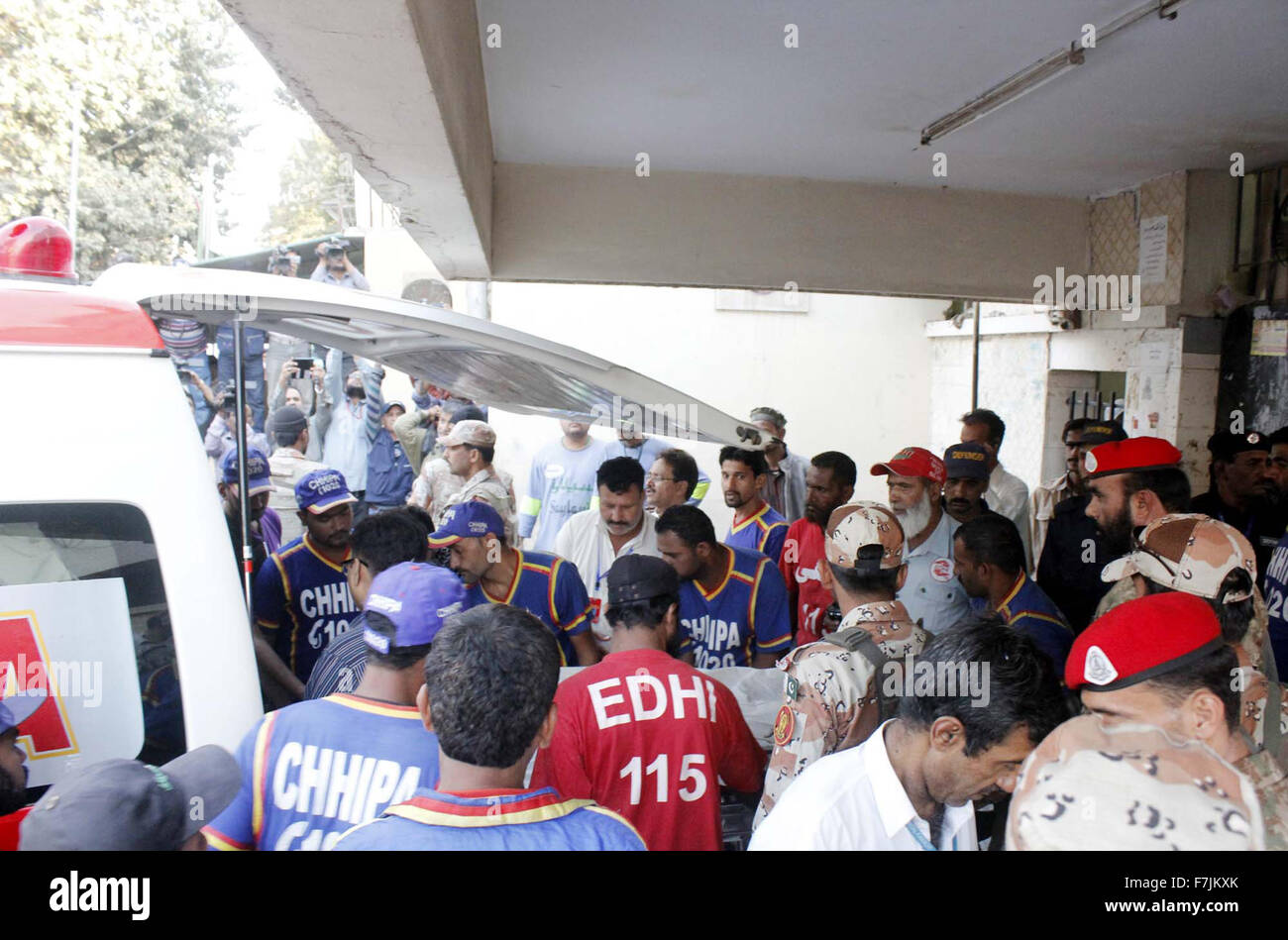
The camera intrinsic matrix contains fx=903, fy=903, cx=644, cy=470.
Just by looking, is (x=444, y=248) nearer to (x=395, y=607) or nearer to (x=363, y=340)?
(x=363, y=340)

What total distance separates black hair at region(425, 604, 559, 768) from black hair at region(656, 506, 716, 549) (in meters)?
1.92

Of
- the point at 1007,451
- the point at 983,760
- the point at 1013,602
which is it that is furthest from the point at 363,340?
the point at 1007,451

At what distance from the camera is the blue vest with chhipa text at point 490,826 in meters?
1.43

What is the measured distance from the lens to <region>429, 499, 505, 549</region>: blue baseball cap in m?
3.37

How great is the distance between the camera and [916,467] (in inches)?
168

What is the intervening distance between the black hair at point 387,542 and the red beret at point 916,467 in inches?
87.2

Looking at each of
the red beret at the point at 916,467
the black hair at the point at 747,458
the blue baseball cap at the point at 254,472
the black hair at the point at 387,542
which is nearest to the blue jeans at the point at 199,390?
the blue baseball cap at the point at 254,472

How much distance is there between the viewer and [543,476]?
647cm

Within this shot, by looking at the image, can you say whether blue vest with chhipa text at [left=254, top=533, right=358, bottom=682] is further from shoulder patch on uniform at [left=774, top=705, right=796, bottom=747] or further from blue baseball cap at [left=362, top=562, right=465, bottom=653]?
shoulder patch on uniform at [left=774, top=705, right=796, bottom=747]

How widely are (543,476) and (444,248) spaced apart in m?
1.85

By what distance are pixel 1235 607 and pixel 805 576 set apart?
223 centimetres

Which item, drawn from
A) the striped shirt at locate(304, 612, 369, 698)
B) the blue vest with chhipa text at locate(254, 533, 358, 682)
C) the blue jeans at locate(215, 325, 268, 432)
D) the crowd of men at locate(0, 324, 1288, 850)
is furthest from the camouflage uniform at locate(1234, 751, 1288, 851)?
the blue jeans at locate(215, 325, 268, 432)

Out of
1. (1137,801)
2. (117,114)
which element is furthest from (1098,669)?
(117,114)

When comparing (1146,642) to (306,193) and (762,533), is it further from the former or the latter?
(306,193)
